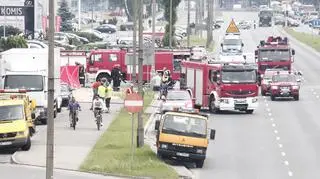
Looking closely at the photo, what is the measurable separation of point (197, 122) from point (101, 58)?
34709mm

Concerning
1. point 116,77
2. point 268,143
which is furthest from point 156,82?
point 268,143

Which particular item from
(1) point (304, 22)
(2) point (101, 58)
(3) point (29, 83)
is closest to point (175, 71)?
(2) point (101, 58)

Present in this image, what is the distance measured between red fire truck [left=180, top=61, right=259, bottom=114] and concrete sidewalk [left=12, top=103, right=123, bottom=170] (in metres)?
5.43

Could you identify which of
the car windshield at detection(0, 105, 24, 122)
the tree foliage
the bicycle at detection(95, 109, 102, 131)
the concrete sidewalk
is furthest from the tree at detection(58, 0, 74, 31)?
the car windshield at detection(0, 105, 24, 122)

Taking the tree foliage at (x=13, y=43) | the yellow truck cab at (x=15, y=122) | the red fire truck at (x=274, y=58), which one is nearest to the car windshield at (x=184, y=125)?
the yellow truck cab at (x=15, y=122)

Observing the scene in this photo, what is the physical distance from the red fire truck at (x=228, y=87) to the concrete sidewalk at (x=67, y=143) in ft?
17.8

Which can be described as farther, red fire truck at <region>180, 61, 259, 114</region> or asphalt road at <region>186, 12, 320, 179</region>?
red fire truck at <region>180, 61, 259, 114</region>

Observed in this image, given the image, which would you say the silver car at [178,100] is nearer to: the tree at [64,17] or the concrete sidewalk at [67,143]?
the concrete sidewalk at [67,143]

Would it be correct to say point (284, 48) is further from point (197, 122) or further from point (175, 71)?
point (197, 122)

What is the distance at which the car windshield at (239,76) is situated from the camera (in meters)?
49.3

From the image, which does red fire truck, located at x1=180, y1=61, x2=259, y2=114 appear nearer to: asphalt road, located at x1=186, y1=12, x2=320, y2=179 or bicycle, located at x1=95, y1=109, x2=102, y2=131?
asphalt road, located at x1=186, y1=12, x2=320, y2=179

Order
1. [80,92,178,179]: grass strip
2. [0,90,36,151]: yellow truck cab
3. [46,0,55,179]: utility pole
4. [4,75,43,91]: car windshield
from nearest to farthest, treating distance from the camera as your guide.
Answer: [46,0,55,179]: utility pole
[80,92,178,179]: grass strip
[0,90,36,151]: yellow truck cab
[4,75,43,91]: car windshield

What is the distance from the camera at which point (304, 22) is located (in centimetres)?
19625

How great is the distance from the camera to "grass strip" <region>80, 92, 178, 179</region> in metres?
29.5
